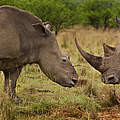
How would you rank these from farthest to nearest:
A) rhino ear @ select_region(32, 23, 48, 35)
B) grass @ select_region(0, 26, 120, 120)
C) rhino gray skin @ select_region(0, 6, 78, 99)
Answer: rhino ear @ select_region(32, 23, 48, 35), rhino gray skin @ select_region(0, 6, 78, 99), grass @ select_region(0, 26, 120, 120)

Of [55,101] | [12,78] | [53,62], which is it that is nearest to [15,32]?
[53,62]

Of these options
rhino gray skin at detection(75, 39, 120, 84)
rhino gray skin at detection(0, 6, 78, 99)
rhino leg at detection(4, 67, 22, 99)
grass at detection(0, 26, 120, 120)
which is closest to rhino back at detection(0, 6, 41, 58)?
rhino gray skin at detection(0, 6, 78, 99)

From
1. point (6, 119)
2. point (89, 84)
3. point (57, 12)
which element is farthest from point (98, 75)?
point (57, 12)

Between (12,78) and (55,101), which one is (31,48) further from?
(55,101)

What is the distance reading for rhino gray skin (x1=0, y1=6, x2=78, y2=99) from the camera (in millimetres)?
5492

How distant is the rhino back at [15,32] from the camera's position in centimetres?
538

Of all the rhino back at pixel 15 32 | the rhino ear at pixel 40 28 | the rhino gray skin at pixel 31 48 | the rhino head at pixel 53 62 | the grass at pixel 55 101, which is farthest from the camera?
the rhino head at pixel 53 62

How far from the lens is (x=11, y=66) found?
225 inches

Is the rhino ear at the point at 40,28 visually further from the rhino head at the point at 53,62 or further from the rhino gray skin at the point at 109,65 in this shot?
the rhino gray skin at the point at 109,65

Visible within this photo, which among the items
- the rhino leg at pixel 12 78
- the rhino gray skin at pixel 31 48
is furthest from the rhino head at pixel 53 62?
the rhino leg at pixel 12 78

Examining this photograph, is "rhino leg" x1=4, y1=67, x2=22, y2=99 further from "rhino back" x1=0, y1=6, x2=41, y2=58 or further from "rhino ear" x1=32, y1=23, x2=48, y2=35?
"rhino ear" x1=32, y1=23, x2=48, y2=35

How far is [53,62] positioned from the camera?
5770 millimetres

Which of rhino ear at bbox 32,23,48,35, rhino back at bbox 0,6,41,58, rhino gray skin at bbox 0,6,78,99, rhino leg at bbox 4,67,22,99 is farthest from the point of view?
rhino leg at bbox 4,67,22,99

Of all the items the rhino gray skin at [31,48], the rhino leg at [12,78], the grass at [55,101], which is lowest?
the grass at [55,101]
